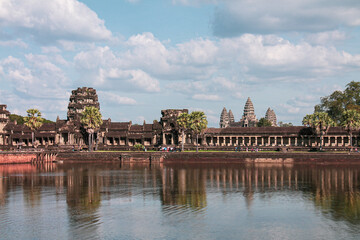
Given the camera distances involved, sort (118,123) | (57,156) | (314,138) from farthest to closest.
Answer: (118,123) → (314,138) → (57,156)

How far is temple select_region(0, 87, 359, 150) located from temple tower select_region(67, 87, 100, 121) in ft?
0.92

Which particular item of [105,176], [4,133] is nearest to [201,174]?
[105,176]

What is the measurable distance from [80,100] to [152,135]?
948 inches

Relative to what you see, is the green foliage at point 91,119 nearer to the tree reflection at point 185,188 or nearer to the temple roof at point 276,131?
the temple roof at point 276,131

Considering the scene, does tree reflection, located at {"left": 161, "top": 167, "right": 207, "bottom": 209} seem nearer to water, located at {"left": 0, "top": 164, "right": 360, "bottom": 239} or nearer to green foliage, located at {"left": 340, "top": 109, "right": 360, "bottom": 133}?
water, located at {"left": 0, "top": 164, "right": 360, "bottom": 239}

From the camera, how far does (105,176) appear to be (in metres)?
59.4

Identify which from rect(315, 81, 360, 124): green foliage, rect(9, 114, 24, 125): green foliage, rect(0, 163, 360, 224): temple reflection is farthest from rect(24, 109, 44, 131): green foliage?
rect(315, 81, 360, 124): green foliage

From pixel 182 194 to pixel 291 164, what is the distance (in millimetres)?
38157

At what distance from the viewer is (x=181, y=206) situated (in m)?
36.2

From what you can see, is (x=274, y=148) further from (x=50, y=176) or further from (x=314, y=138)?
(x=50, y=176)

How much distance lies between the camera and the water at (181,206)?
2806 cm

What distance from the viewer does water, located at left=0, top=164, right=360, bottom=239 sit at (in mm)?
28062

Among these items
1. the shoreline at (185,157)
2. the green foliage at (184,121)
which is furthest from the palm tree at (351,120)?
the green foliage at (184,121)

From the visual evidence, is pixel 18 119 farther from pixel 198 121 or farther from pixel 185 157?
pixel 185 157
